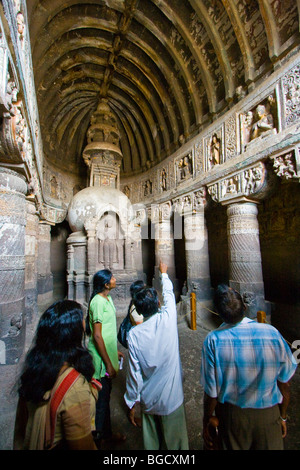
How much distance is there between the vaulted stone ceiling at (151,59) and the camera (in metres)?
5.66

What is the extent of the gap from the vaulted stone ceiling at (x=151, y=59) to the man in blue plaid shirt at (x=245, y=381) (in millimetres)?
6504

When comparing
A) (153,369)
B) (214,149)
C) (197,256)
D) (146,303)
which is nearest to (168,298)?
(146,303)

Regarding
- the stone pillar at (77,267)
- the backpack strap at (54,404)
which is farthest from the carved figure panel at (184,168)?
the backpack strap at (54,404)

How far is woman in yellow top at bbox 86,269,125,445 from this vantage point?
6.79 feet

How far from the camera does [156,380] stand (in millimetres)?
1694

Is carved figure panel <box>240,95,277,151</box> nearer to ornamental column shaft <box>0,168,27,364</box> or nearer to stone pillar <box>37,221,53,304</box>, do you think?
ornamental column shaft <box>0,168,27,364</box>

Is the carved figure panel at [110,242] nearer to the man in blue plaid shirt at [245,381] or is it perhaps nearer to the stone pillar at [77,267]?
the stone pillar at [77,267]

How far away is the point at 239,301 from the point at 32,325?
4.77 m

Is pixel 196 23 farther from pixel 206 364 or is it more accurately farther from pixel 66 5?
pixel 206 364

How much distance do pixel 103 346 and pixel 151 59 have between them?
10442 millimetres

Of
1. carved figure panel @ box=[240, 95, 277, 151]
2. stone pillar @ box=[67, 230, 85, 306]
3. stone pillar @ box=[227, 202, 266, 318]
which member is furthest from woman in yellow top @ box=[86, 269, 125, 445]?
carved figure panel @ box=[240, 95, 277, 151]
